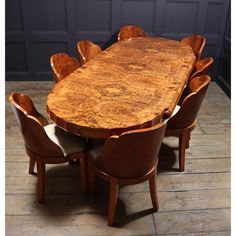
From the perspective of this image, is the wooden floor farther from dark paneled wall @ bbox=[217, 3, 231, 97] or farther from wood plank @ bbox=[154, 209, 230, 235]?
dark paneled wall @ bbox=[217, 3, 231, 97]

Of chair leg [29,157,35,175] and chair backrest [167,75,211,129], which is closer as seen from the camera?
chair backrest [167,75,211,129]

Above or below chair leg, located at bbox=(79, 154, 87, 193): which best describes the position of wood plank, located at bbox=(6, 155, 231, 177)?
below

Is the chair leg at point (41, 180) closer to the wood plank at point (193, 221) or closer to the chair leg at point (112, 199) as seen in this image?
the chair leg at point (112, 199)

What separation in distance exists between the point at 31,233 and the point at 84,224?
0.34 meters

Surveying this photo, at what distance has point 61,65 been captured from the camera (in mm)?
2711

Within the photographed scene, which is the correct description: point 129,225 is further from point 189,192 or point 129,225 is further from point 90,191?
point 189,192

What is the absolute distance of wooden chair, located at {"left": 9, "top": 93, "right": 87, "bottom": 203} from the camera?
6.36 feet

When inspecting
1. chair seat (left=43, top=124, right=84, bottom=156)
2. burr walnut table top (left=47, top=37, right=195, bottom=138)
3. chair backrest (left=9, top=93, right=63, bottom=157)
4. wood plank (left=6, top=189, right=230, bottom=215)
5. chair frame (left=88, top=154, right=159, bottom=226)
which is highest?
burr walnut table top (left=47, top=37, right=195, bottom=138)

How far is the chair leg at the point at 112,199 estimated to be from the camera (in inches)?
78.4

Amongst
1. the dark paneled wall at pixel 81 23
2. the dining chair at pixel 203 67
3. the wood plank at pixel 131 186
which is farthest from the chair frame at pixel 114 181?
the dark paneled wall at pixel 81 23

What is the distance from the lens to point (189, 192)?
2.44 meters

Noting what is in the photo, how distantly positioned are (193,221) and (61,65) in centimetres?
161

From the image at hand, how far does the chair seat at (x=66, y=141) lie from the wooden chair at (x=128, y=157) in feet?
0.35

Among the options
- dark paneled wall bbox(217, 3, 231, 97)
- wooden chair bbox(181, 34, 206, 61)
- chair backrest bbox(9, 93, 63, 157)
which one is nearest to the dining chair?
wooden chair bbox(181, 34, 206, 61)
